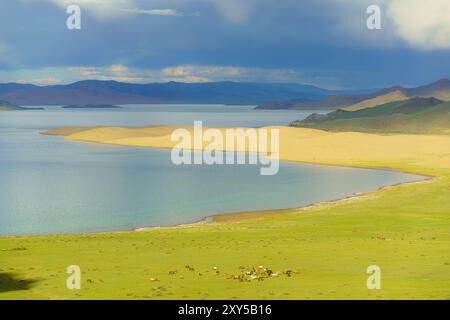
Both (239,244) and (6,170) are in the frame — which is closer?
(239,244)

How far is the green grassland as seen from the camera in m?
20.0

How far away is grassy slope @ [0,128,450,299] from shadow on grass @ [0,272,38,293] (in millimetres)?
257

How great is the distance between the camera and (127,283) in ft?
70.5

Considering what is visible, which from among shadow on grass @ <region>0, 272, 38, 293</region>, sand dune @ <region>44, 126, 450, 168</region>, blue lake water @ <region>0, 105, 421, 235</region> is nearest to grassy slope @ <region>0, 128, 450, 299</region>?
shadow on grass @ <region>0, 272, 38, 293</region>

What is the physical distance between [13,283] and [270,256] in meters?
9.46

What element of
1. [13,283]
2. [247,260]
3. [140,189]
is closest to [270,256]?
[247,260]

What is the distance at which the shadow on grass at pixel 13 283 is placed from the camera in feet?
68.4

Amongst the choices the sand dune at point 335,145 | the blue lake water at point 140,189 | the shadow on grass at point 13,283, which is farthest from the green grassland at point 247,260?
the sand dune at point 335,145

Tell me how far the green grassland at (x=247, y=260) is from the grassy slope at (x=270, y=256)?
0.04 metres

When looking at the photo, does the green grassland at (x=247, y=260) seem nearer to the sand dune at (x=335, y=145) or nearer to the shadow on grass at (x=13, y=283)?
the shadow on grass at (x=13, y=283)

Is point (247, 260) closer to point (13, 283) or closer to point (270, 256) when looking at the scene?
point (270, 256)

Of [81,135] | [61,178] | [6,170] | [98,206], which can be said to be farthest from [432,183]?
[81,135]
